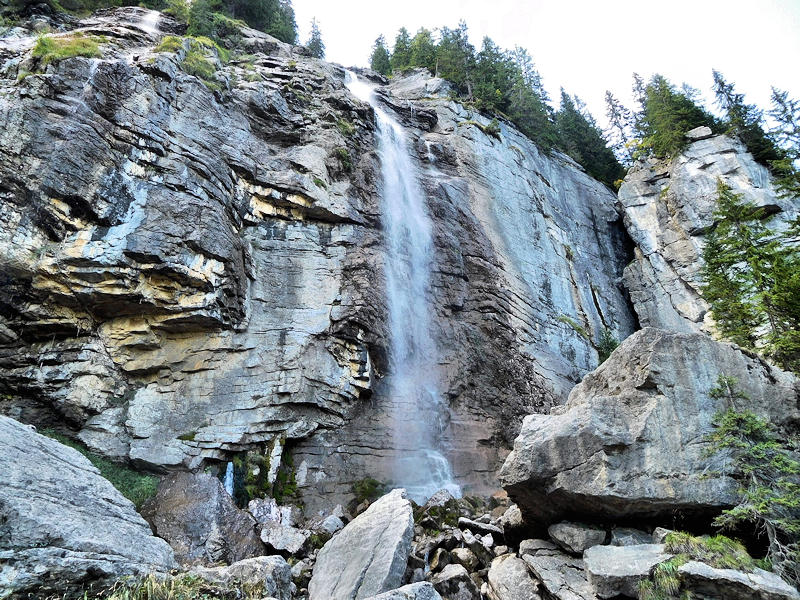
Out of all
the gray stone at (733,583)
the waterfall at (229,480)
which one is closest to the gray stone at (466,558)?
the gray stone at (733,583)

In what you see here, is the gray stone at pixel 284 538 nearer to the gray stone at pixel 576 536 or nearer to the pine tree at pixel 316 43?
the gray stone at pixel 576 536

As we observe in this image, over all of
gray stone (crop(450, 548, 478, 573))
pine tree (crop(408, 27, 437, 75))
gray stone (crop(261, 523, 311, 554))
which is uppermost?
pine tree (crop(408, 27, 437, 75))

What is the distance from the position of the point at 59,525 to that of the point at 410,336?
1411 centimetres

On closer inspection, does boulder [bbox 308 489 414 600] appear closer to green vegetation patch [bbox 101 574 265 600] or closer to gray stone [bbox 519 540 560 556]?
green vegetation patch [bbox 101 574 265 600]

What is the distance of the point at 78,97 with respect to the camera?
50.5 feet

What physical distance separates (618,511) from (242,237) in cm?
1462

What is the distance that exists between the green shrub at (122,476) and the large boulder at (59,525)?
15.3ft

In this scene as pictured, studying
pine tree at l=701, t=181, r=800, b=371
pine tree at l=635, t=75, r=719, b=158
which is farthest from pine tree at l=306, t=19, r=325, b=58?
pine tree at l=701, t=181, r=800, b=371

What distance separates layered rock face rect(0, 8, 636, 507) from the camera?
46.4 feet

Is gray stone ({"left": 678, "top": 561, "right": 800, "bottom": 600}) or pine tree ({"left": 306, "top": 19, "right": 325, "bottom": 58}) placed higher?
pine tree ({"left": 306, "top": 19, "right": 325, "bottom": 58})

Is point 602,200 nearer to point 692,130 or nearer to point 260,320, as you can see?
point 692,130

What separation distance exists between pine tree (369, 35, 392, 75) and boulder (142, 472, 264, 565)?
37859mm

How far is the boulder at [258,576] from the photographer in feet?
24.2

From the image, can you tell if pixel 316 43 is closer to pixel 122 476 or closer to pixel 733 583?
pixel 122 476
